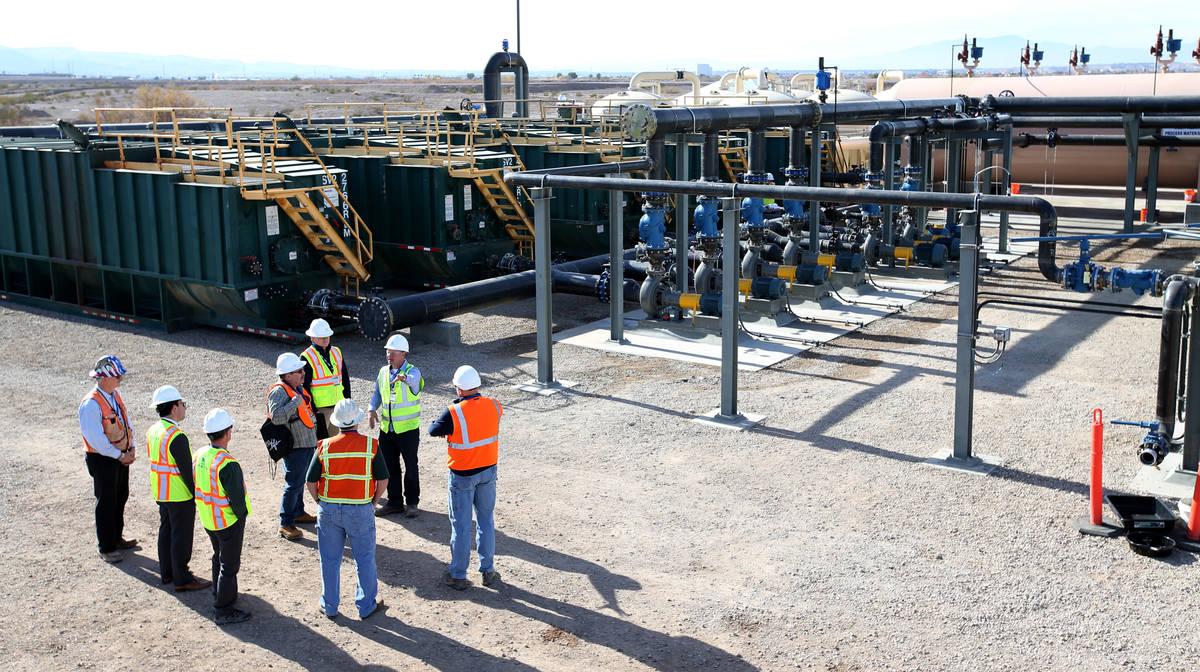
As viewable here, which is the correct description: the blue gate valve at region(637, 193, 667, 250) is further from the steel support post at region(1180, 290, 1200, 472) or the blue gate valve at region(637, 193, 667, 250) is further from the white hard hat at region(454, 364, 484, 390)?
the white hard hat at region(454, 364, 484, 390)

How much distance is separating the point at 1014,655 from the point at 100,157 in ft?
52.0

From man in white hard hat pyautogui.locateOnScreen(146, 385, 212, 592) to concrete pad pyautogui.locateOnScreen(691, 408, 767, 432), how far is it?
19.4 feet

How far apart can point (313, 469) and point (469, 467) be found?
3.80 ft

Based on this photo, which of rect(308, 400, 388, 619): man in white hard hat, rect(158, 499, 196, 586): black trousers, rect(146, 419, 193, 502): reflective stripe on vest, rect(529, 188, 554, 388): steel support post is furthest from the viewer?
rect(529, 188, 554, 388): steel support post

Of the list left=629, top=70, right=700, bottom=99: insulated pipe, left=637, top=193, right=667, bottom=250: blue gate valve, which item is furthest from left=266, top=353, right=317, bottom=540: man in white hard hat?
left=629, top=70, right=700, bottom=99: insulated pipe

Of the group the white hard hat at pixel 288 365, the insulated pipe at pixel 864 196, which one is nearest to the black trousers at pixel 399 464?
the white hard hat at pixel 288 365

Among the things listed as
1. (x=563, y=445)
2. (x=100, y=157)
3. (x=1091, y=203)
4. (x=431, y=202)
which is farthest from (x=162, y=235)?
(x=1091, y=203)

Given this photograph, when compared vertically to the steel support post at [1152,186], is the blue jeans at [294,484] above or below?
below

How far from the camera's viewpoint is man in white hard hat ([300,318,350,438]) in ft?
31.4

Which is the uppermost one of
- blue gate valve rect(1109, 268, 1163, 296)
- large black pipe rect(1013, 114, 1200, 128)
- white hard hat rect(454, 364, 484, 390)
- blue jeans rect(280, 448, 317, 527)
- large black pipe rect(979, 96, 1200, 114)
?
large black pipe rect(979, 96, 1200, 114)

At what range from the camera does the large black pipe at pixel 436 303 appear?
1559 cm

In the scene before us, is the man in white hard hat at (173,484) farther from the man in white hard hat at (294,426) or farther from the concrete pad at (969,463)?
the concrete pad at (969,463)

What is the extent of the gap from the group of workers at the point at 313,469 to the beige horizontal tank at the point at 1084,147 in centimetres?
2671

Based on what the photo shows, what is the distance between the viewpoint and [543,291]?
14.2 metres
